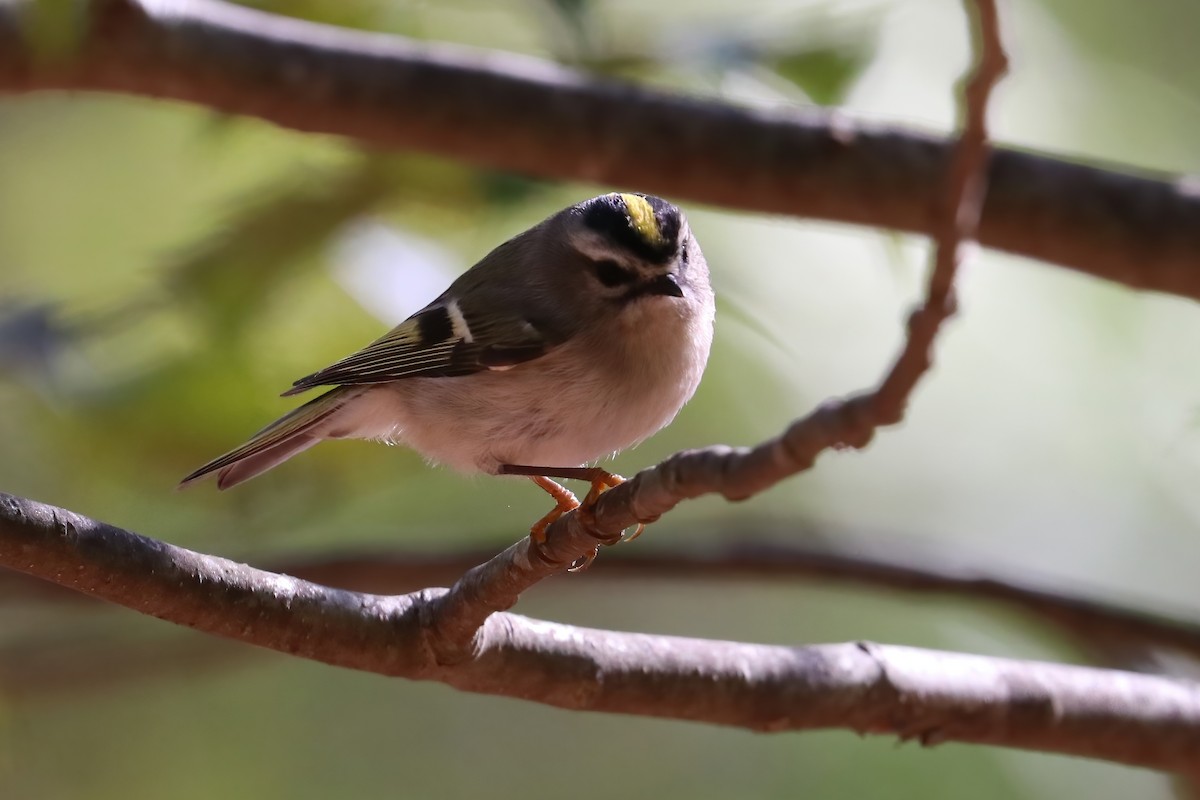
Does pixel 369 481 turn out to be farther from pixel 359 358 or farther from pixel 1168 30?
pixel 1168 30

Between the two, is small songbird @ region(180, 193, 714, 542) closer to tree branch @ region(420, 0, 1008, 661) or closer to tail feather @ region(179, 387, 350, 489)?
tail feather @ region(179, 387, 350, 489)

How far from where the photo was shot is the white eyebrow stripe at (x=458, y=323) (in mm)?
2109

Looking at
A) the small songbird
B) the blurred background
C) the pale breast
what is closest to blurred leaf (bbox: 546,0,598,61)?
the blurred background

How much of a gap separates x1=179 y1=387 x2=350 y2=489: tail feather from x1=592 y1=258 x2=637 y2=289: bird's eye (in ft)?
1.56

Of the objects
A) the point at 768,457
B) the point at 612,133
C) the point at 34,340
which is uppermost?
the point at 612,133

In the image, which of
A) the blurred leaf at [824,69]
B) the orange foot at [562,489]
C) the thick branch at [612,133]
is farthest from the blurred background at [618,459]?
the orange foot at [562,489]

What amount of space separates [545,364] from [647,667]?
0.53 meters

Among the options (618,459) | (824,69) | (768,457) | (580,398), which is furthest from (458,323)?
(618,459)

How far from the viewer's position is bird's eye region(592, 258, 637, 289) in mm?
1984

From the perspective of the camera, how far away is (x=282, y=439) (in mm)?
2121

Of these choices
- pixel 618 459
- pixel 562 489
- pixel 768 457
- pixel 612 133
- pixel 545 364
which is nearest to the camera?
pixel 768 457

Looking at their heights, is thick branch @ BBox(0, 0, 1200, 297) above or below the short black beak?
above

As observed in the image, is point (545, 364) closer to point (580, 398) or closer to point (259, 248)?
point (580, 398)

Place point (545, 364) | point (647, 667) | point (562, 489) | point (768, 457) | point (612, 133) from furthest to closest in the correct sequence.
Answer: point (612, 133), point (545, 364), point (562, 489), point (647, 667), point (768, 457)
